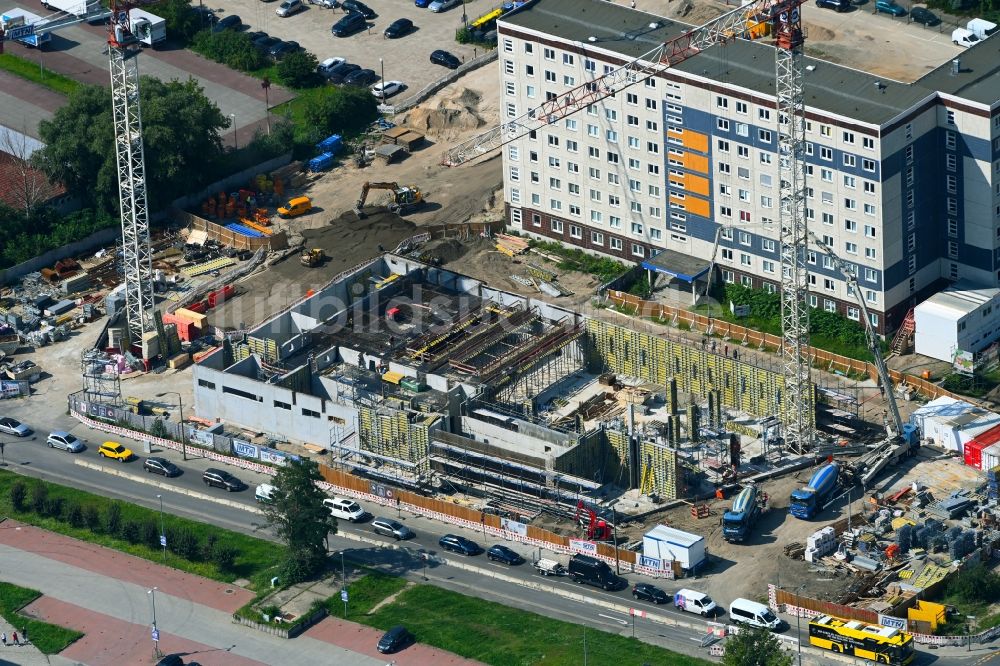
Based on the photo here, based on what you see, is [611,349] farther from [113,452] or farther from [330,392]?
[113,452]

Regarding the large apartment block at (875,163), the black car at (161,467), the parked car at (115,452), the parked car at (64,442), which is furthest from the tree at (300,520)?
the large apartment block at (875,163)

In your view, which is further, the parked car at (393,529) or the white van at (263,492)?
the white van at (263,492)

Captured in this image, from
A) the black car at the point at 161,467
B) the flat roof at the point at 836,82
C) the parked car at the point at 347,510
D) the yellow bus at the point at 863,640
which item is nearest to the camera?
the yellow bus at the point at 863,640

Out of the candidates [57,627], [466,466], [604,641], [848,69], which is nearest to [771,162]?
[848,69]

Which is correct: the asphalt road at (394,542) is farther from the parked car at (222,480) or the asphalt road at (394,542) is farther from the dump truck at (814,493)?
the dump truck at (814,493)

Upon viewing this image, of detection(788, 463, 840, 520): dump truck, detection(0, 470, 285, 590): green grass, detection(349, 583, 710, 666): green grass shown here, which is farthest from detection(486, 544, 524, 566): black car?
detection(788, 463, 840, 520): dump truck

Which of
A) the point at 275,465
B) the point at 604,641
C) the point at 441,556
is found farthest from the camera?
the point at 275,465
